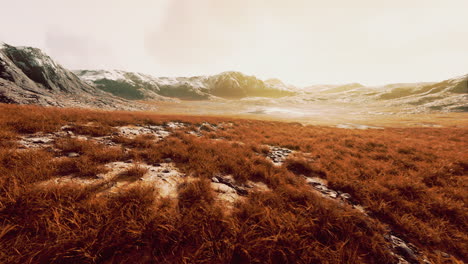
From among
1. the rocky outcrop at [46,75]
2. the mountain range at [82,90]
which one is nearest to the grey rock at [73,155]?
the mountain range at [82,90]

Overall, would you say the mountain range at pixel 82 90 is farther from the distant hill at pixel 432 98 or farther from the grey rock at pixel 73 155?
the grey rock at pixel 73 155

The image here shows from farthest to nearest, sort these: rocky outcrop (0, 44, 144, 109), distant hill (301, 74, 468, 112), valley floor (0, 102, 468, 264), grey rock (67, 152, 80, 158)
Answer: distant hill (301, 74, 468, 112), rocky outcrop (0, 44, 144, 109), grey rock (67, 152, 80, 158), valley floor (0, 102, 468, 264)

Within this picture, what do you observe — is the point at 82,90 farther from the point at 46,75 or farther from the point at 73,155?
the point at 73,155

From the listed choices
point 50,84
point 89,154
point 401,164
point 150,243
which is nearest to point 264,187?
point 150,243

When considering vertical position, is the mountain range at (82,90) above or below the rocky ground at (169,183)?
above

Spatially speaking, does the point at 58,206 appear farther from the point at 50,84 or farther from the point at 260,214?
the point at 50,84

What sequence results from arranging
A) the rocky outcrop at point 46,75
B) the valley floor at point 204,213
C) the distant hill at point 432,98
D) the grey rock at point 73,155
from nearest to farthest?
the valley floor at point 204,213 → the grey rock at point 73,155 → the rocky outcrop at point 46,75 → the distant hill at point 432,98

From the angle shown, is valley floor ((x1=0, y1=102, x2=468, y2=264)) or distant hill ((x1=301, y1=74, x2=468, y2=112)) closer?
valley floor ((x1=0, y1=102, x2=468, y2=264))

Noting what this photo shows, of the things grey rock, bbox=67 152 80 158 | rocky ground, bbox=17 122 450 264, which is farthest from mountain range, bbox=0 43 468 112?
rocky ground, bbox=17 122 450 264

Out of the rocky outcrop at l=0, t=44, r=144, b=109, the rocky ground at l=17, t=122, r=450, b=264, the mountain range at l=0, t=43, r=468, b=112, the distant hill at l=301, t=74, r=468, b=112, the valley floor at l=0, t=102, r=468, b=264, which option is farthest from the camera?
the distant hill at l=301, t=74, r=468, b=112

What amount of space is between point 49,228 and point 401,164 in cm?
1083

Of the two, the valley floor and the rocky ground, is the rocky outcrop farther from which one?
the valley floor

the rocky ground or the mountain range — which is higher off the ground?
the mountain range

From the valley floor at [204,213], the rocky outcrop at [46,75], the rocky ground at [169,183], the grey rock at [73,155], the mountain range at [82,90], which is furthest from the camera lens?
the rocky outcrop at [46,75]
